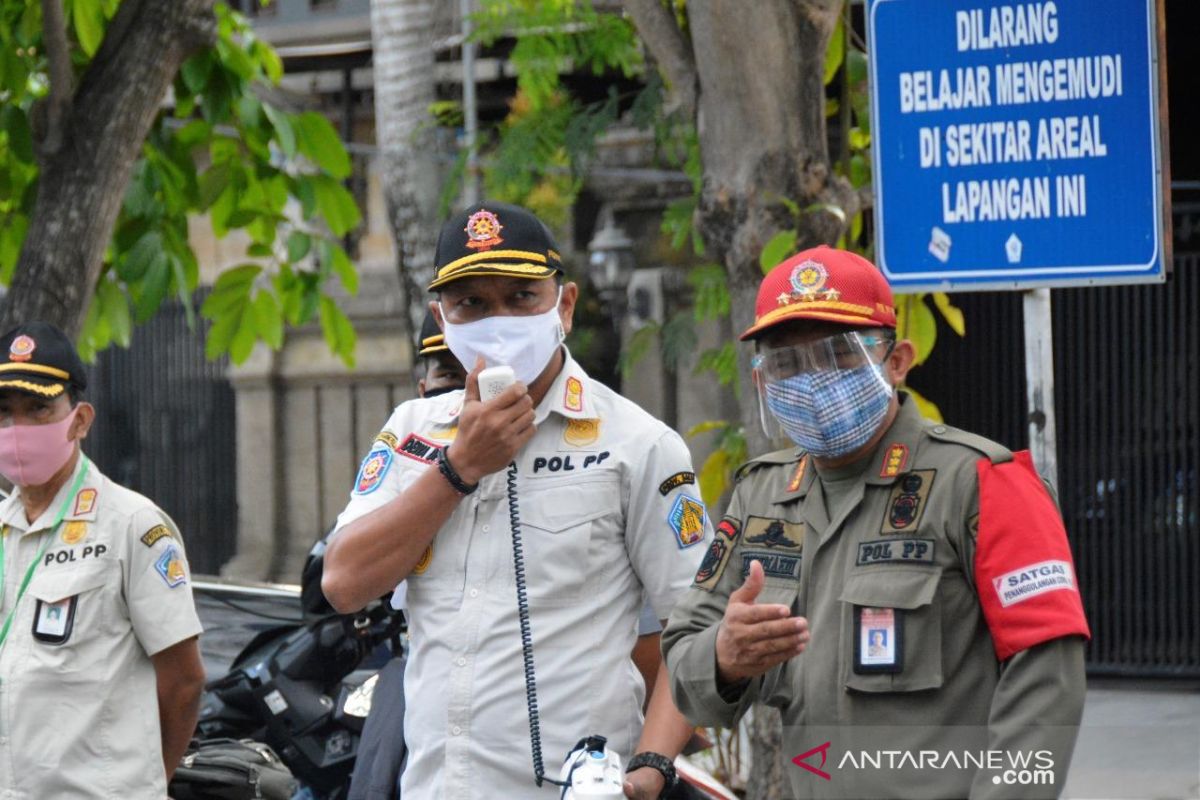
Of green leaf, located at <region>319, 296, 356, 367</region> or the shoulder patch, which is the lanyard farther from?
green leaf, located at <region>319, 296, 356, 367</region>

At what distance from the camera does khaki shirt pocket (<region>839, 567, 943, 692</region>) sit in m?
2.62

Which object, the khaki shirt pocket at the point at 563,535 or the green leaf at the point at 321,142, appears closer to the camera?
the khaki shirt pocket at the point at 563,535

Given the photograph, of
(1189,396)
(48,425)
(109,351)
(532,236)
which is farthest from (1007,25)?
(109,351)

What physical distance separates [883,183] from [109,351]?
12.8m

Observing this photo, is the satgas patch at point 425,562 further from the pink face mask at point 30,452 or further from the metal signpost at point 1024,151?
the metal signpost at point 1024,151

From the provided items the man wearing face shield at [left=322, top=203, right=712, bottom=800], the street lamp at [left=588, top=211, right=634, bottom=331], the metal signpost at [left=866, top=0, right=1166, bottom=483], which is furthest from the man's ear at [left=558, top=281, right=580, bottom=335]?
the street lamp at [left=588, top=211, right=634, bottom=331]

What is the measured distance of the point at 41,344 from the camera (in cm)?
427

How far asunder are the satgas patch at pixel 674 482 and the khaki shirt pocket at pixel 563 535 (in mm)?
89

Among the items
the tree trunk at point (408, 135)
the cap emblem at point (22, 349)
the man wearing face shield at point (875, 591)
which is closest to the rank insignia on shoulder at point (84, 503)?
the cap emblem at point (22, 349)

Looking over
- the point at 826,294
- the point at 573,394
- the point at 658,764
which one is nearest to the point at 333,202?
the point at 573,394

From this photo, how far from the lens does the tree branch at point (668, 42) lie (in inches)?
213

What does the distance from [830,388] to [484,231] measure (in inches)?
→ 31.0

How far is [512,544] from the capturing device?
3242 mm

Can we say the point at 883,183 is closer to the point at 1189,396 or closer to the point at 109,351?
the point at 1189,396
